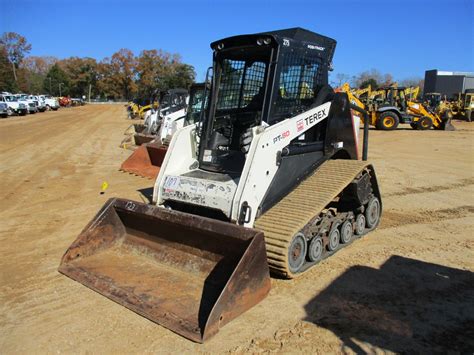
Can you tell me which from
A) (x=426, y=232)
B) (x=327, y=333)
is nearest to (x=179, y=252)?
(x=327, y=333)

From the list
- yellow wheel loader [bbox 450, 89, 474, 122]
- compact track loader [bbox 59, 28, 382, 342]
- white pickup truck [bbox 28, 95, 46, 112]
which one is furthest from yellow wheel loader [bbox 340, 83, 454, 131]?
white pickup truck [bbox 28, 95, 46, 112]

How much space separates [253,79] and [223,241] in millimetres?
2214

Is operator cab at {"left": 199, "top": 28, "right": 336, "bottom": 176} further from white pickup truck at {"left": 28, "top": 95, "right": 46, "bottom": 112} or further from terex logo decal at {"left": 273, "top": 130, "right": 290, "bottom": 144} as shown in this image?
white pickup truck at {"left": 28, "top": 95, "right": 46, "bottom": 112}

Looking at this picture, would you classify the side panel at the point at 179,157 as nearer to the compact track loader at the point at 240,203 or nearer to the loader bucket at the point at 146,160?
the compact track loader at the point at 240,203

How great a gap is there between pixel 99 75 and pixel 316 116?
95984 mm

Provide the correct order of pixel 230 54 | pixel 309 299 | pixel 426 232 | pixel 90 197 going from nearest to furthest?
1. pixel 309 299
2. pixel 230 54
3. pixel 426 232
4. pixel 90 197

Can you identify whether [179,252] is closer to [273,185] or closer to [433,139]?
[273,185]

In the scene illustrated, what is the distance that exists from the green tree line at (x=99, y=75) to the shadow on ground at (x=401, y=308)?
62.2 meters

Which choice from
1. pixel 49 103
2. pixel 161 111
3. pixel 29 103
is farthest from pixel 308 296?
pixel 49 103

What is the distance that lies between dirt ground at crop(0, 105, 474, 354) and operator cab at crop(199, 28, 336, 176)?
1686 millimetres

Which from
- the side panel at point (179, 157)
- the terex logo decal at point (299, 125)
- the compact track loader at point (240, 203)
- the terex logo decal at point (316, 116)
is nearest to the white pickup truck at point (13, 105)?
the side panel at point (179, 157)

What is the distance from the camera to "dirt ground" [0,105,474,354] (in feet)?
11.7

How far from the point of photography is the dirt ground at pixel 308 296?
355 centimetres

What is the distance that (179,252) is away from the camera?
4703mm
